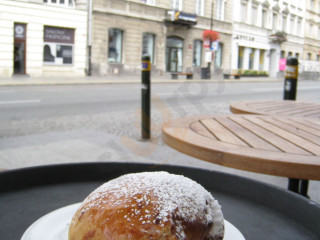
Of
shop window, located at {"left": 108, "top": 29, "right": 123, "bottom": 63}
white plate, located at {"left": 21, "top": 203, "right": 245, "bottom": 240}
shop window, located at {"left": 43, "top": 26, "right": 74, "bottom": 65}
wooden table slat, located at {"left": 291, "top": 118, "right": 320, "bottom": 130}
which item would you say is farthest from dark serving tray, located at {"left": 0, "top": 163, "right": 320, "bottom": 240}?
shop window, located at {"left": 108, "top": 29, "right": 123, "bottom": 63}

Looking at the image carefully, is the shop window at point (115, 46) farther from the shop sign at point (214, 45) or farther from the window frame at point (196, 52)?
the shop sign at point (214, 45)

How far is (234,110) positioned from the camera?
2826 millimetres

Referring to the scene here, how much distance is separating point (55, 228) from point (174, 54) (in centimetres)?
2296

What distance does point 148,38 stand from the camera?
21.3m

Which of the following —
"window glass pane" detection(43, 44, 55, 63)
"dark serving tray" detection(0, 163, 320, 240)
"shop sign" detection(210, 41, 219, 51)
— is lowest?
"dark serving tray" detection(0, 163, 320, 240)

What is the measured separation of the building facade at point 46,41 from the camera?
31.7 ft

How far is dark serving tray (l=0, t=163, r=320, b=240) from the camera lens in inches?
25.1

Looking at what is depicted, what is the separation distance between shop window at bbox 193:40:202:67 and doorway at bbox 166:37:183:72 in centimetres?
115

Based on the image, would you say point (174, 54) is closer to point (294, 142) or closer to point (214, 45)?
point (214, 45)

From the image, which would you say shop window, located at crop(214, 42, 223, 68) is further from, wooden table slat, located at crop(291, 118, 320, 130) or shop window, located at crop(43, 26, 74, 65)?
wooden table slat, located at crop(291, 118, 320, 130)

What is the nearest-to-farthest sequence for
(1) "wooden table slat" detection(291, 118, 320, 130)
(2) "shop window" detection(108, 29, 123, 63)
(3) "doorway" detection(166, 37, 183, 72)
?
(1) "wooden table slat" detection(291, 118, 320, 130) < (2) "shop window" detection(108, 29, 123, 63) < (3) "doorway" detection(166, 37, 183, 72)

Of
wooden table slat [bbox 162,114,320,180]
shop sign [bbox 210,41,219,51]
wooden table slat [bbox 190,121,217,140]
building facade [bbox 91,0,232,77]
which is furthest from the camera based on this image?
shop sign [bbox 210,41,219,51]

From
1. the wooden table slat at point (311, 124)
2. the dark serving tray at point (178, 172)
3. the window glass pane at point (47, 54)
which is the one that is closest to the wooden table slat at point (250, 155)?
the wooden table slat at point (311, 124)

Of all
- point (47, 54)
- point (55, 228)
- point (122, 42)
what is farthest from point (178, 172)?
point (122, 42)
